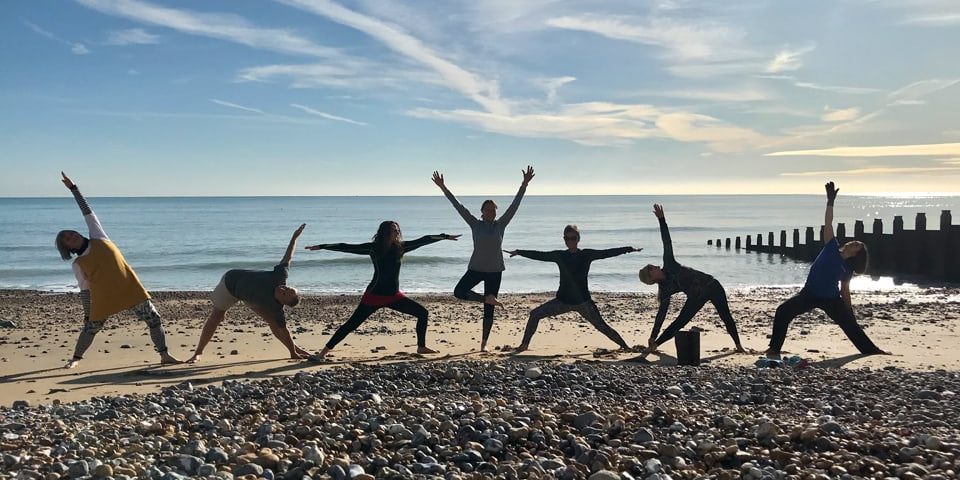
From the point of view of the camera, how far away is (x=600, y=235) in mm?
59094

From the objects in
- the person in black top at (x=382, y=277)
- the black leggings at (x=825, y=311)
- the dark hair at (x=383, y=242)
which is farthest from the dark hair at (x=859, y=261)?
the dark hair at (x=383, y=242)

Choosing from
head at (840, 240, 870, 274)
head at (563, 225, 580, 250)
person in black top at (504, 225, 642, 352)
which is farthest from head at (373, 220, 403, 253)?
head at (840, 240, 870, 274)

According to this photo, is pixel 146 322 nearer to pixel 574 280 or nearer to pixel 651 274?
pixel 574 280

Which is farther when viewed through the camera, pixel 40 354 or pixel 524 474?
pixel 40 354

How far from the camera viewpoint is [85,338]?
9008 mm

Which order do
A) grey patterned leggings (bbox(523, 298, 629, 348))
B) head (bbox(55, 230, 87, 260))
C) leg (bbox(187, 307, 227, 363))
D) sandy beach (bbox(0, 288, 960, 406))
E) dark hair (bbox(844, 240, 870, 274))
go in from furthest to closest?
grey patterned leggings (bbox(523, 298, 629, 348))
leg (bbox(187, 307, 227, 363))
dark hair (bbox(844, 240, 870, 274))
sandy beach (bbox(0, 288, 960, 406))
head (bbox(55, 230, 87, 260))

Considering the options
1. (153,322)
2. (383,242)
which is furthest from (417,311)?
(153,322)

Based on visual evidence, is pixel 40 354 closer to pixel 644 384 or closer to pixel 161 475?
pixel 161 475

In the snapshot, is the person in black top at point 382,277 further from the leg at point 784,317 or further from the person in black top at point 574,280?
the leg at point 784,317

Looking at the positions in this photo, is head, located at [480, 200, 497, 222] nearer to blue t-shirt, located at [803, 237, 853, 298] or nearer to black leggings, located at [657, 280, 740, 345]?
black leggings, located at [657, 280, 740, 345]

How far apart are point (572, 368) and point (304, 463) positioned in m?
3.90

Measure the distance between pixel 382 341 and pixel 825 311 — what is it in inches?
247

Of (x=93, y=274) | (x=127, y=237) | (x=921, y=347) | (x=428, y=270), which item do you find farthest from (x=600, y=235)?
(x=93, y=274)

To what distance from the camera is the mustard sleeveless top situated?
28.5 feet
